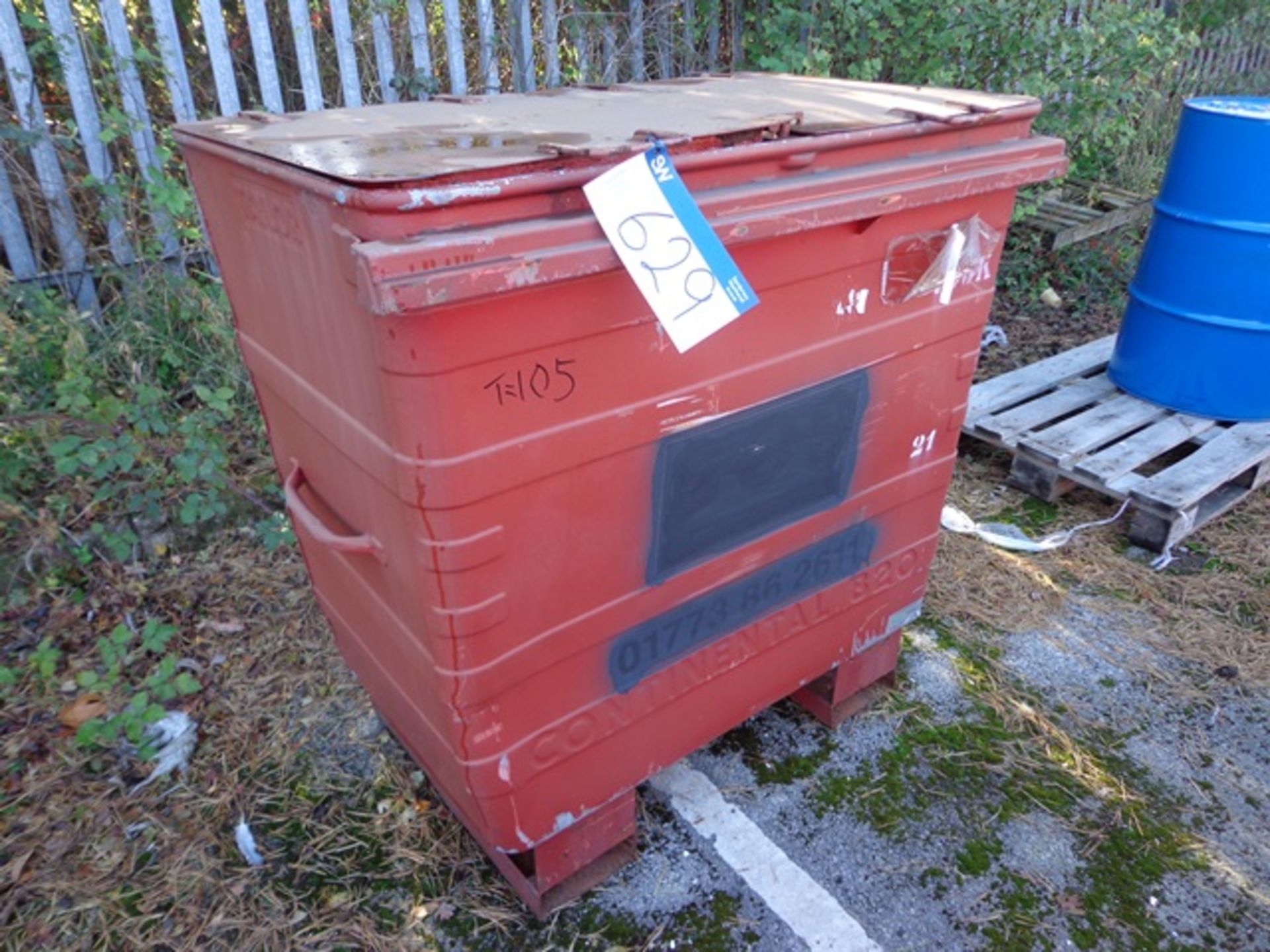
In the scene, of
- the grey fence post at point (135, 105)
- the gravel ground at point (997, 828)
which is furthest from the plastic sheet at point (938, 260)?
the grey fence post at point (135, 105)

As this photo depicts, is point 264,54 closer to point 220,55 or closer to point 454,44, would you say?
point 220,55

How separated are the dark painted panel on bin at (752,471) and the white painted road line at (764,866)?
76cm

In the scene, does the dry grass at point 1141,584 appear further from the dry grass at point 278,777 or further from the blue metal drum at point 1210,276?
the blue metal drum at point 1210,276

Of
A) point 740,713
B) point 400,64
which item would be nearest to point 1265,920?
point 740,713

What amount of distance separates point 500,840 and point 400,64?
3428 mm

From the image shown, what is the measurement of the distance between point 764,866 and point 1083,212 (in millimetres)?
4889

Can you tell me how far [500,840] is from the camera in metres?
1.66

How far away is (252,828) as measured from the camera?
2.04 m

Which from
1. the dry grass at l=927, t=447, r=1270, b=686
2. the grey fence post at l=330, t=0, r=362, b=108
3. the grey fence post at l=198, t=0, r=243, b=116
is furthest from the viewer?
the grey fence post at l=330, t=0, r=362, b=108

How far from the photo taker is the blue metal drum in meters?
3.07

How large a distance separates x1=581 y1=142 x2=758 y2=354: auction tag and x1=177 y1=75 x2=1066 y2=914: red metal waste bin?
39 millimetres

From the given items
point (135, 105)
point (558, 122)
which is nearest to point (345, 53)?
point (135, 105)

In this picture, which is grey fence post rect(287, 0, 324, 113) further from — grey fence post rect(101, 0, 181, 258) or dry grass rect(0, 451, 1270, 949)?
dry grass rect(0, 451, 1270, 949)

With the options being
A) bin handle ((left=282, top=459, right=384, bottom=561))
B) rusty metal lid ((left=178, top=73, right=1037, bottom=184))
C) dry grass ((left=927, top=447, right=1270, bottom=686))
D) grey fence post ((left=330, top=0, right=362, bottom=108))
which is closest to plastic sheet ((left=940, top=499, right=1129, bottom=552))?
dry grass ((left=927, top=447, right=1270, bottom=686))
